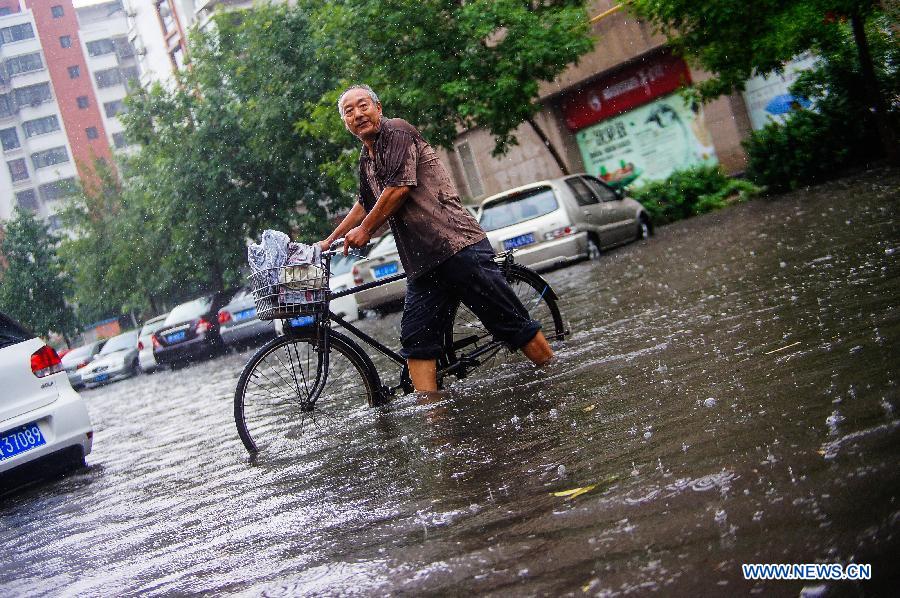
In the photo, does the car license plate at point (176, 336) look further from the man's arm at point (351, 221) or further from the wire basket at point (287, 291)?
the wire basket at point (287, 291)

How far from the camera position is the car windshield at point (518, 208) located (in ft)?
53.1

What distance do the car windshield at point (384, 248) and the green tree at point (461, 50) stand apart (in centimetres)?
331

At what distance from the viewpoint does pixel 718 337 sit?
5.89m

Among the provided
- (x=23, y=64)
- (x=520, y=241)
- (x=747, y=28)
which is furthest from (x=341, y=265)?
(x=23, y=64)

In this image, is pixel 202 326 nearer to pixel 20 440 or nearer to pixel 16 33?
pixel 20 440

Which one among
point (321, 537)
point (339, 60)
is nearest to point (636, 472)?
point (321, 537)

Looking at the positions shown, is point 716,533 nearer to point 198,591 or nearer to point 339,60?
point 198,591

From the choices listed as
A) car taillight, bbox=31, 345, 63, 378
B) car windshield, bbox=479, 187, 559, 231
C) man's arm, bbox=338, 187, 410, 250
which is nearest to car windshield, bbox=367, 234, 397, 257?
car windshield, bbox=479, 187, 559, 231

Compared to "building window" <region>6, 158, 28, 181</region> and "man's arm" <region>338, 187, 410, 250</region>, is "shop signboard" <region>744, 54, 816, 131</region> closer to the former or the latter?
"man's arm" <region>338, 187, 410, 250</region>

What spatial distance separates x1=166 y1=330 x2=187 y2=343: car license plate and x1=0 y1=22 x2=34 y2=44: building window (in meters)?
83.9

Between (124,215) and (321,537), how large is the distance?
44.0 metres

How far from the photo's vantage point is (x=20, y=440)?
7.68 meters

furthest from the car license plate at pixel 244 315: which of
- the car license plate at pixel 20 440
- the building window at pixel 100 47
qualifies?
the building window at pixel 100 47

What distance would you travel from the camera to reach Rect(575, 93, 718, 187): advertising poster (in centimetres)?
2694
